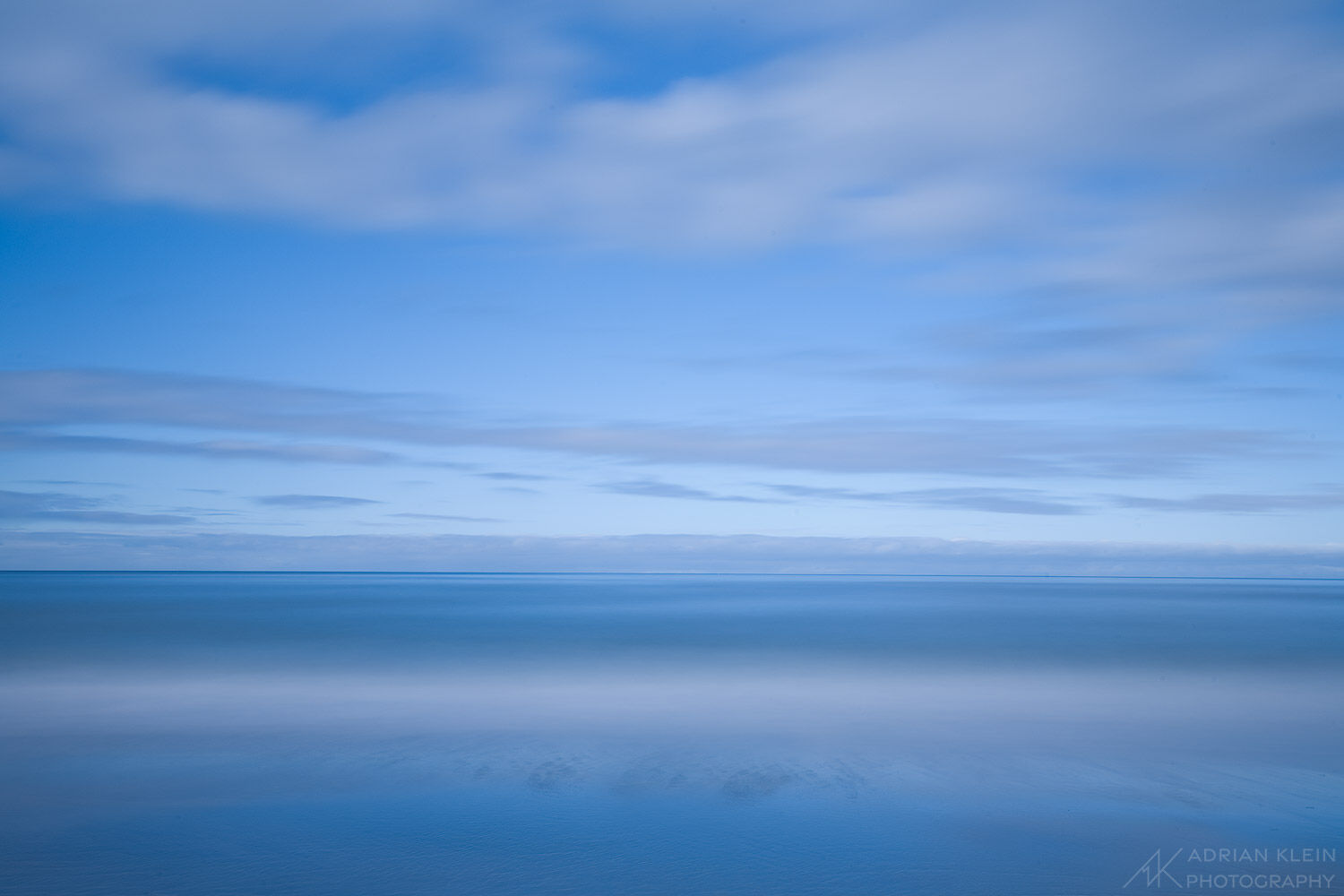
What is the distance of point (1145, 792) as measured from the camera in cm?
921

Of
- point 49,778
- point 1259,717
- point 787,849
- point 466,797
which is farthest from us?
point 1259,717

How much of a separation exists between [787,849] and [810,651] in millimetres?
17739

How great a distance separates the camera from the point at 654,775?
9.82 meters

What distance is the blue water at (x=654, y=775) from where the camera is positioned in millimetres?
6926

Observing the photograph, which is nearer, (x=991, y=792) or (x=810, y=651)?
(x=991, y=792)

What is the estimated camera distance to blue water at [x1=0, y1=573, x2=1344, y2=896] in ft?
22.7

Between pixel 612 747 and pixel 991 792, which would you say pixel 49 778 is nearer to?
pixel 612 747

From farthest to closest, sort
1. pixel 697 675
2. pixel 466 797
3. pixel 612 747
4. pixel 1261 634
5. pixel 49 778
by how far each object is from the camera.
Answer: pixel 1261 634
pixel 697 675
pixel 612 747
pixel 49 778
pixel 466 797

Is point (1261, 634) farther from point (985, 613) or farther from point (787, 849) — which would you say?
point (787, 849)

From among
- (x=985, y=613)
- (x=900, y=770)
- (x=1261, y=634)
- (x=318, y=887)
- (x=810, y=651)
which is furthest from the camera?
(x=985, y=613)

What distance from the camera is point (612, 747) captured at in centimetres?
1127

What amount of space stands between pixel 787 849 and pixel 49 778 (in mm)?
7223


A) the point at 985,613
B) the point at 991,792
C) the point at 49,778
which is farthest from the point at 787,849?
the point at 985,613

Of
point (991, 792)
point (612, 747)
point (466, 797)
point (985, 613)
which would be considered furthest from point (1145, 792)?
point (985, 613)
